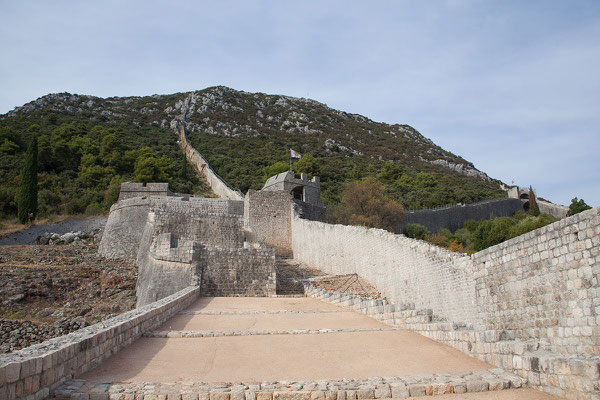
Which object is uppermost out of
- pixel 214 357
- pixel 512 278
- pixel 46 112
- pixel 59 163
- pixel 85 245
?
pixel 46 112

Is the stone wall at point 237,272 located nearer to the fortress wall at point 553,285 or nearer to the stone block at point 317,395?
the fortress wall at point 553,285

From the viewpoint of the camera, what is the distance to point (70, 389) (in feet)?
15.0

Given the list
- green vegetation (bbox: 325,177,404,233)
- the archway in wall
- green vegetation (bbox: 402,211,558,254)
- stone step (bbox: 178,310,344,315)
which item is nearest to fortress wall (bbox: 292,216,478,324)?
stone step (bbox: 178,310,344,315)

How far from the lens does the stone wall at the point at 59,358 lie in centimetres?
390

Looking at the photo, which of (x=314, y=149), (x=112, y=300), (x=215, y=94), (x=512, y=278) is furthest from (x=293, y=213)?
(x=215, y=94)

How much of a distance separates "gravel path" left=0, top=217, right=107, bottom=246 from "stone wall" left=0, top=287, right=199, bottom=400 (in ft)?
81.7

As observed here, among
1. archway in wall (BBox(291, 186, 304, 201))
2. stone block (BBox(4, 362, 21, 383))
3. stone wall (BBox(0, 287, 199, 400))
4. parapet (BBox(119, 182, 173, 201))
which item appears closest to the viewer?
stone block (BBox(4, 362, 21, 383))

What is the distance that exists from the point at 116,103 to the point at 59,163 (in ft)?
153

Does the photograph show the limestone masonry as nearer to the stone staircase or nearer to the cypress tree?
the stone staircase

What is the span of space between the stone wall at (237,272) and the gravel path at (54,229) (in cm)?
1783

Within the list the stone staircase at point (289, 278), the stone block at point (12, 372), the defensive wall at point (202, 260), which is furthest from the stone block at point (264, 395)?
the stone staircase at point (289, 278)

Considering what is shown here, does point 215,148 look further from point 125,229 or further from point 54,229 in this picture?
point 125,229

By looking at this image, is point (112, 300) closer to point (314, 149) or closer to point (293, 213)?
point (293, 213)

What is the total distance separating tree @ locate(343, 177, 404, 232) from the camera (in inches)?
1086
